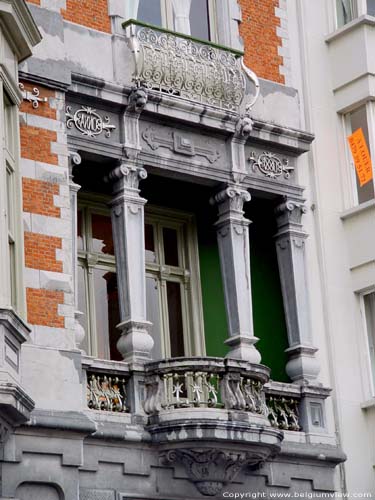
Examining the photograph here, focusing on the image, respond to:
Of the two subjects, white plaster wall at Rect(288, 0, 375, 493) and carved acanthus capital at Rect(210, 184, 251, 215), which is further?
white plaster wall at Rect(288, 0, 375, 493)

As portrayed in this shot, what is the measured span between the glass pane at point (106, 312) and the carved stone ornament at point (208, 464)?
2.30 metres

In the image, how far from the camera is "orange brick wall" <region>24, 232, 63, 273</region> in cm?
2142

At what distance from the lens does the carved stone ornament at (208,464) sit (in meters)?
22.2

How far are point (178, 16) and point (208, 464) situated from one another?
23.4ft

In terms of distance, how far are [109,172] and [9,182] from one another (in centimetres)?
281

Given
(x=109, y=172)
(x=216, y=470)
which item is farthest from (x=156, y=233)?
(x=216, y=470)

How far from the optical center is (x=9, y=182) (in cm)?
2106

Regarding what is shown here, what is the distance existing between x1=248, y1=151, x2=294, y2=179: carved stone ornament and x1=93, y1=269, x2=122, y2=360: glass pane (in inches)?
110

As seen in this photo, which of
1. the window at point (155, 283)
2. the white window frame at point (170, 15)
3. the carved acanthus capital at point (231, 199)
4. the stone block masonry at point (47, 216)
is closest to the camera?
the stone block masonry at point (47, 216)

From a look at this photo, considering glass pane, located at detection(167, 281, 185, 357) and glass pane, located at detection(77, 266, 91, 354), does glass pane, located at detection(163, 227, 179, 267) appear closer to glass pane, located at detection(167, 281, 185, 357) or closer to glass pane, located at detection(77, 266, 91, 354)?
glass pane, located at detection(167, 281, 185, 357)

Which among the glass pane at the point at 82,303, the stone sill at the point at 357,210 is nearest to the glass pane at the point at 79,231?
the glass pane at the point at 82,303

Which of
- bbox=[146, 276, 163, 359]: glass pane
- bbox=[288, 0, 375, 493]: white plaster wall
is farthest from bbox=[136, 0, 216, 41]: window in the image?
bbox=[146, 276, 163, 359]: glass pane

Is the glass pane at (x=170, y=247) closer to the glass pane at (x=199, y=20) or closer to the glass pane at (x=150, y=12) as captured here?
the glass pane at (x=199, y=20)

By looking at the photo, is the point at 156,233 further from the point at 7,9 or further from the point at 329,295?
the point at 7,9
